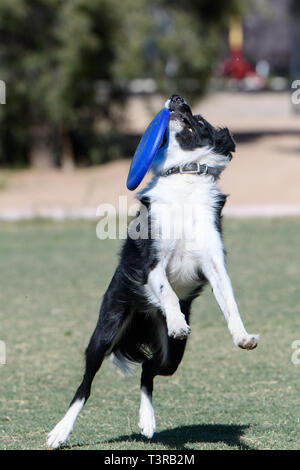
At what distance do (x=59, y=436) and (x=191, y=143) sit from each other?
182 cm

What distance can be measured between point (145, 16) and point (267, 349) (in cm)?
1334

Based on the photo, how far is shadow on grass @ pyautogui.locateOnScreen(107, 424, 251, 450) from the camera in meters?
4.73

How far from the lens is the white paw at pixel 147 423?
477 cm

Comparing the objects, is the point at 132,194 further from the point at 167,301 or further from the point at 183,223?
the point at 167,301

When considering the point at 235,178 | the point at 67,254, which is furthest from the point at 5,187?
the point at 67,254

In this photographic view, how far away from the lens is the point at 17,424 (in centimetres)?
517

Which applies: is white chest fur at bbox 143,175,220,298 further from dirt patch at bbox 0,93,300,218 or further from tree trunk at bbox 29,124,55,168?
tree trunk at bbox 29,124,55,168

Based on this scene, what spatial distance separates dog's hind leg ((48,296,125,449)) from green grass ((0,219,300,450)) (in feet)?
0.79

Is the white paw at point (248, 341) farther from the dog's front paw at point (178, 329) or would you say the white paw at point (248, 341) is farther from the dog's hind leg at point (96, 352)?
the dog's hind leg at point (96, 352)

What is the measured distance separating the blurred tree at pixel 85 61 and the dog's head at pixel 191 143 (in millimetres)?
13285

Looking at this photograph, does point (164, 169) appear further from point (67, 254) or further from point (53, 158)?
point (53, 158)

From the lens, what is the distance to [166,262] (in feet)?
14.8

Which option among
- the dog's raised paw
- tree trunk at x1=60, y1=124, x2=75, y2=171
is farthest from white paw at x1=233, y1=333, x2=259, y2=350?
tree trunk at x1=60, y1=124, x2=75, y2=171

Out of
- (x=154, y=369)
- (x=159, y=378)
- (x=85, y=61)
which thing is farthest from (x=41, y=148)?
(x=154, y=369)
